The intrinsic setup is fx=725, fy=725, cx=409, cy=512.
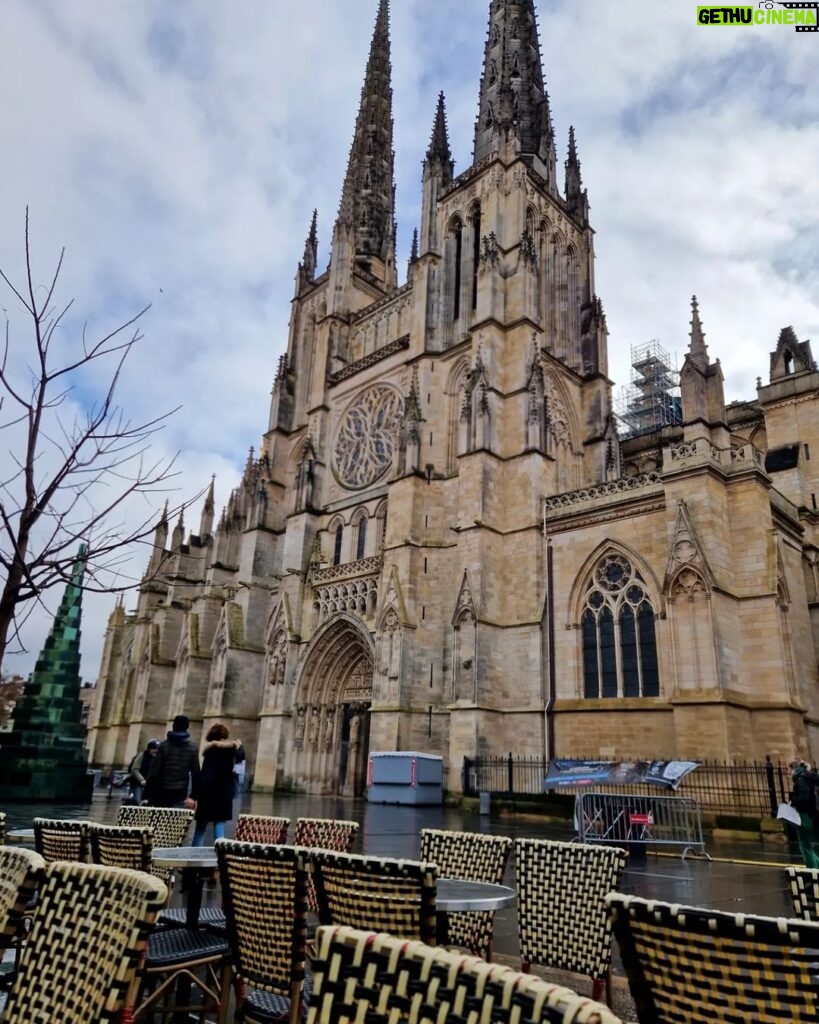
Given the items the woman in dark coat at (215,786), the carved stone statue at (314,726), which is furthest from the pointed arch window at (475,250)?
the woman in dark coat at (215,786)

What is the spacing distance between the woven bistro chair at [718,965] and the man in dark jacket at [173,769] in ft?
21.5

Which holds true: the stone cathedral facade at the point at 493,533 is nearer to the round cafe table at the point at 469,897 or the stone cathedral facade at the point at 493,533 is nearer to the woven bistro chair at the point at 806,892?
the round cafe table at the point at 469,897

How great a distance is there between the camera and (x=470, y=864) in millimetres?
4539

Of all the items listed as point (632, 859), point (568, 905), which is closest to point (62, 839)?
point (568, 905)

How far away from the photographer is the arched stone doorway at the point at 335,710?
25.6 meters

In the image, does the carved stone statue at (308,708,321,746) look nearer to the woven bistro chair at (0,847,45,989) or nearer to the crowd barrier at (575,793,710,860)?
the crowd barrier at (575,793,710,860)

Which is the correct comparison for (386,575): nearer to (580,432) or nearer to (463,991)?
(580,432)

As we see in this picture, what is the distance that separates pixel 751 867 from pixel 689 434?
11.4 m

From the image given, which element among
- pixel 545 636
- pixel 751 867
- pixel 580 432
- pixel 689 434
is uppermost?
pixel 580 432

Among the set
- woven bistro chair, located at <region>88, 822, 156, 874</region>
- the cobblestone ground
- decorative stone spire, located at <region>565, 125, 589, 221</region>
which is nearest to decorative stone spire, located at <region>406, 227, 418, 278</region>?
decorative stone spire, located at <region>565, 125, 589, 221</region>

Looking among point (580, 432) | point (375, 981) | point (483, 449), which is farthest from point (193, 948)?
point (580, 432)

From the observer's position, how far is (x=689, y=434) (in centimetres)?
1877

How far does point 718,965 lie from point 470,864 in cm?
289

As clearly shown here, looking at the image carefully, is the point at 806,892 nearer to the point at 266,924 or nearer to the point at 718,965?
the point at 718,965
